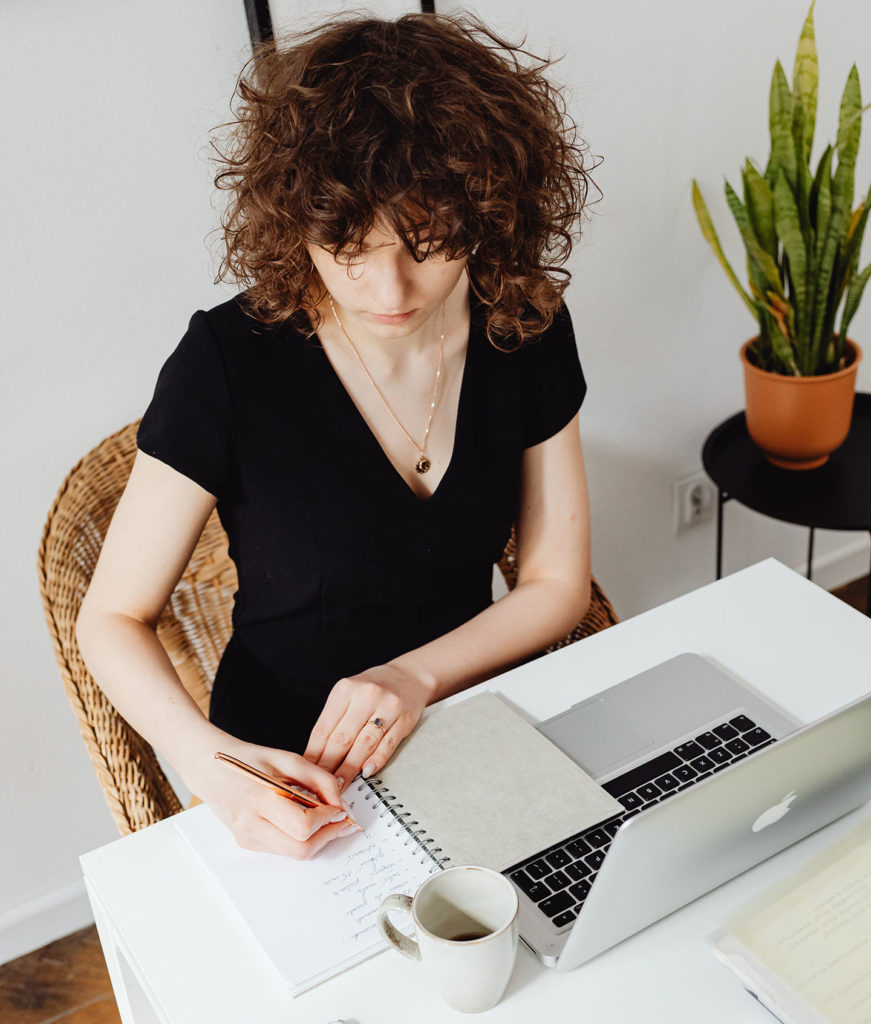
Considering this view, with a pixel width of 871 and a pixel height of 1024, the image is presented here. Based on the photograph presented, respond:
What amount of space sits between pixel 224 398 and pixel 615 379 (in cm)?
97

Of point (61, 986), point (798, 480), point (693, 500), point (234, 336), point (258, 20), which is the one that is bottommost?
A: point (61, 986)

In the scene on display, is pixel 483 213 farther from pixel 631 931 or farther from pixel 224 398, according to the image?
pixel 631 931

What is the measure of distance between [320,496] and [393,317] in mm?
247

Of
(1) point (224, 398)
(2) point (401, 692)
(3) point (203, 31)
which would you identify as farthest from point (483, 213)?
(3) point (203, 31)

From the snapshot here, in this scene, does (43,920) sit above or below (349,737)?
below

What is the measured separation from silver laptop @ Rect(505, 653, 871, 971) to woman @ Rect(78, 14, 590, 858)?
19cm

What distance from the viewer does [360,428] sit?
3.97 ft

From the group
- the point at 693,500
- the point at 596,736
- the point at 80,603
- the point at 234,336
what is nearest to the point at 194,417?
the point at 234,336

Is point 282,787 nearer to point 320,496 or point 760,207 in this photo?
point 320,496

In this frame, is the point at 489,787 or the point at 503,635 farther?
the point at 503,635

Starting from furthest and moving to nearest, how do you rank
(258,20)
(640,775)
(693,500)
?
(693,500) < (258,20) < (640,775)

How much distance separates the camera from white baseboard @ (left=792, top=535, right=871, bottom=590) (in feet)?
8.14

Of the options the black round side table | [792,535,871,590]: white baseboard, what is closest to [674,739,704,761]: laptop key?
the black round side table

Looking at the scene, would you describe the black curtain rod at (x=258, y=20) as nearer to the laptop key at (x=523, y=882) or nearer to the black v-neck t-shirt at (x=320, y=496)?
the black v-neck t-shirt at (x=320, y=496)
